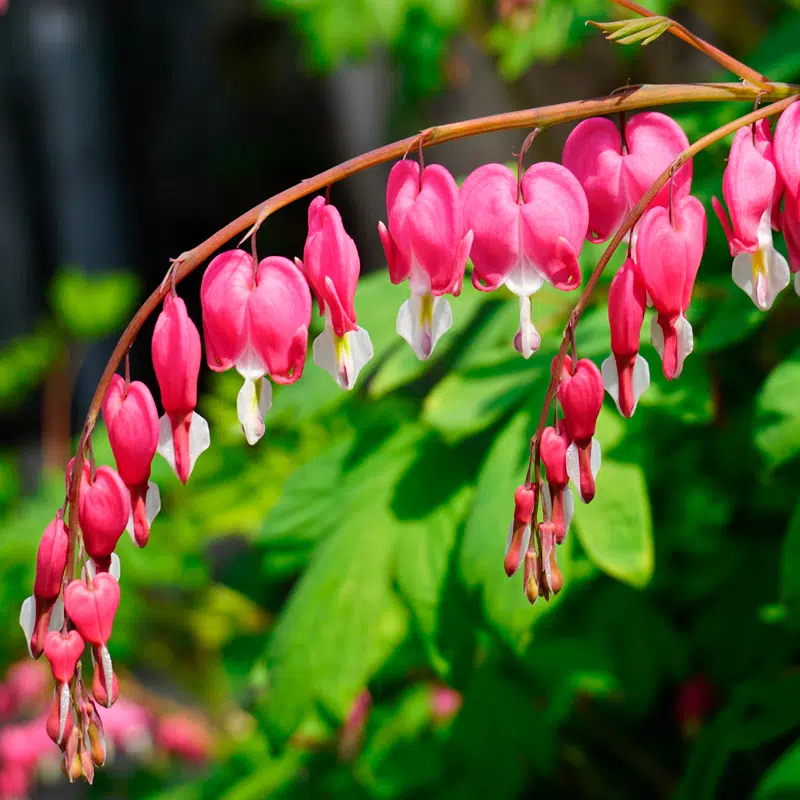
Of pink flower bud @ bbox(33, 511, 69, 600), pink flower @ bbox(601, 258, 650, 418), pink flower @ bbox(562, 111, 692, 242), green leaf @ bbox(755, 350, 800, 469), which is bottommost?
green leaf @ bbox(755, 350, 800, 469)

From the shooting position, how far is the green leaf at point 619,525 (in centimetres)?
82

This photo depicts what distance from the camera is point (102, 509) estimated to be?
0.64 metres

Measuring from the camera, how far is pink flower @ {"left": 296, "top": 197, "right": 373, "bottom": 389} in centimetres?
64

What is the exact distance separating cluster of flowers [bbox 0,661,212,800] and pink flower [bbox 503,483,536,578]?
162 cm

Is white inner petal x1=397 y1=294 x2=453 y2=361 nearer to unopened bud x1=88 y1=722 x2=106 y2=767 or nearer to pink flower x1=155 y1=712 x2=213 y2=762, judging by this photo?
unopened bud x1=88 y1=722 x2=106 y2=767

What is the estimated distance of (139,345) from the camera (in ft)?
23.2

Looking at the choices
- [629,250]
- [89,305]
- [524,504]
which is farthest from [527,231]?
[89,305]

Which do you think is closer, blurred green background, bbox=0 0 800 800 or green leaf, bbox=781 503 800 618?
green leaf, bbox=781 503 800 618

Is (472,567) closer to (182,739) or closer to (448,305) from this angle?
(448,305)

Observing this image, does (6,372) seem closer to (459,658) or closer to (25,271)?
(459,658)

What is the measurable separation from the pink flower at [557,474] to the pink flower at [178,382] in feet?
0.69

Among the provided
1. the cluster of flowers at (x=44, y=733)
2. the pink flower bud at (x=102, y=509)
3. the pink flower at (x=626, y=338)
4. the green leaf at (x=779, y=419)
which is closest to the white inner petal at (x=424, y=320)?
the pink flower at (x=626, y=338)

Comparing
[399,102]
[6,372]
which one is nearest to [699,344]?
[6,372]

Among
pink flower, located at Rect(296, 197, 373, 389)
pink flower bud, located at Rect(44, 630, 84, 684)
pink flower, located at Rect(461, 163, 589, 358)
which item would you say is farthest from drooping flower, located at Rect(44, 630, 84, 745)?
pink flower, located at Rect(461, 163, 589, 358)
